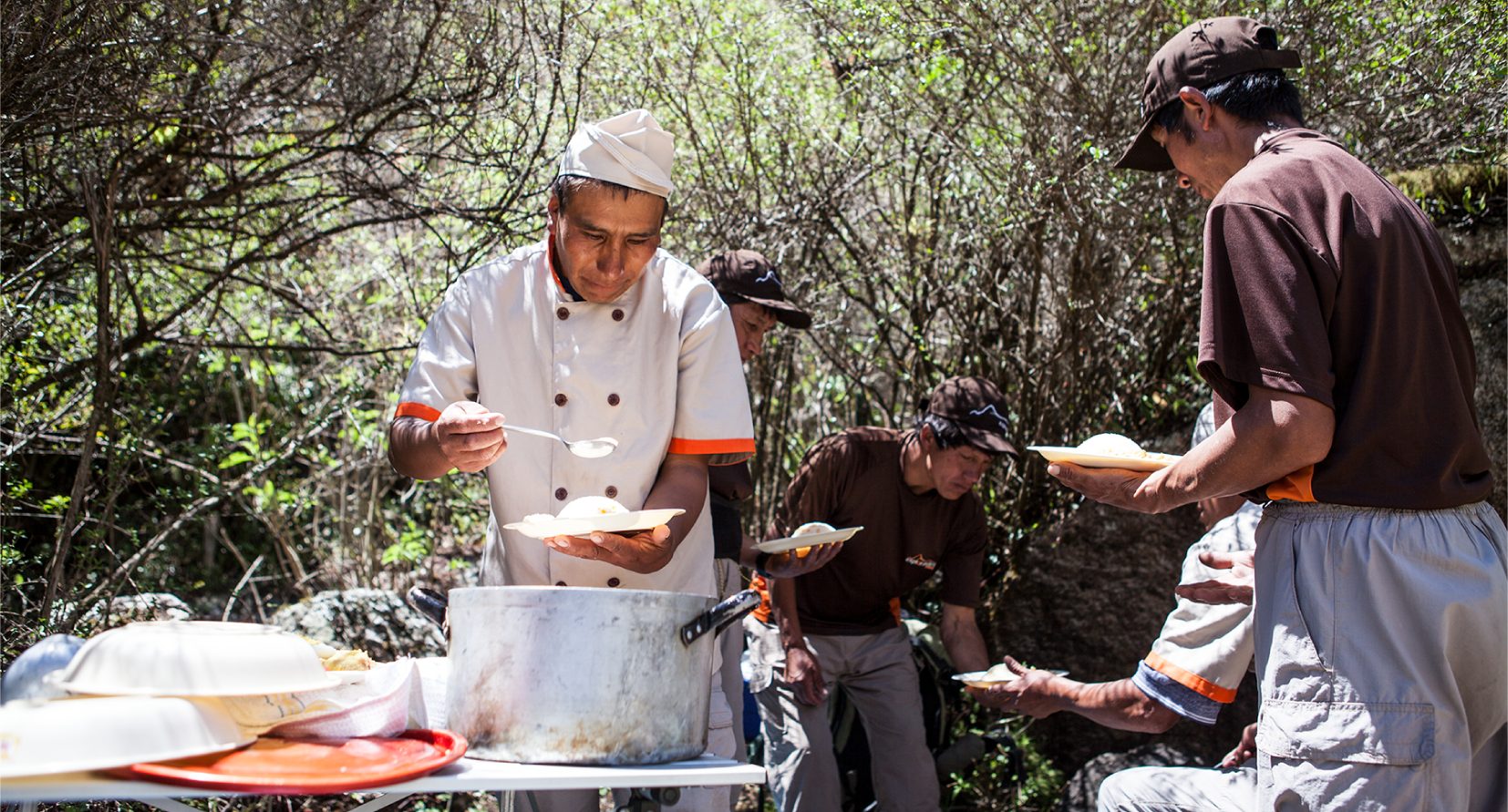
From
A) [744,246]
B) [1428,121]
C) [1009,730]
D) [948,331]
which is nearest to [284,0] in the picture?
[744,246]

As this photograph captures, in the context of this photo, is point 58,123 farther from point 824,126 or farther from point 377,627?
point 824,126

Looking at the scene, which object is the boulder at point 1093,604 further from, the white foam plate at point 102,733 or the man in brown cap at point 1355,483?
the white foam plate at point 102,733

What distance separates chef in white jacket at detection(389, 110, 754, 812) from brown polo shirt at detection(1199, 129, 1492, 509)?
1.02 metres

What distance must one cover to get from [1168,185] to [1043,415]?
1114 mm

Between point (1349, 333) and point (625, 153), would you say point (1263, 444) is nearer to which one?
point (1349, 333)

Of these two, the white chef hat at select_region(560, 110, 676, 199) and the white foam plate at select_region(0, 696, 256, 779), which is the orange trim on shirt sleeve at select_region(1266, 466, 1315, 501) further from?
the white foam plate at select_region(0, 696, 256, 779)

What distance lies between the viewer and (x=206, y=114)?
4109mm

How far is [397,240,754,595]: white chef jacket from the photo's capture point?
2.52 m

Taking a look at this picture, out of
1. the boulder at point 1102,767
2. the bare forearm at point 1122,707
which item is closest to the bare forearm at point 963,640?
the boulder at point 1102,767

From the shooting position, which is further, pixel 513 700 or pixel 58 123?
pixel 58 123

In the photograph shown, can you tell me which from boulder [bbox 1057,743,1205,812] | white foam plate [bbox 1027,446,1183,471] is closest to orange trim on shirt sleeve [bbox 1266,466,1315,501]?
white foam plate [bbox 1027,446,1183,471]

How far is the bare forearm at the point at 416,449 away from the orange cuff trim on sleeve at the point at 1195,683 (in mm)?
1807

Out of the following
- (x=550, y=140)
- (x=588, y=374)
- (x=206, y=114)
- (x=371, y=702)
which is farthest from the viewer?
(x=550, y=140)

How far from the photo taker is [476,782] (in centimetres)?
159
